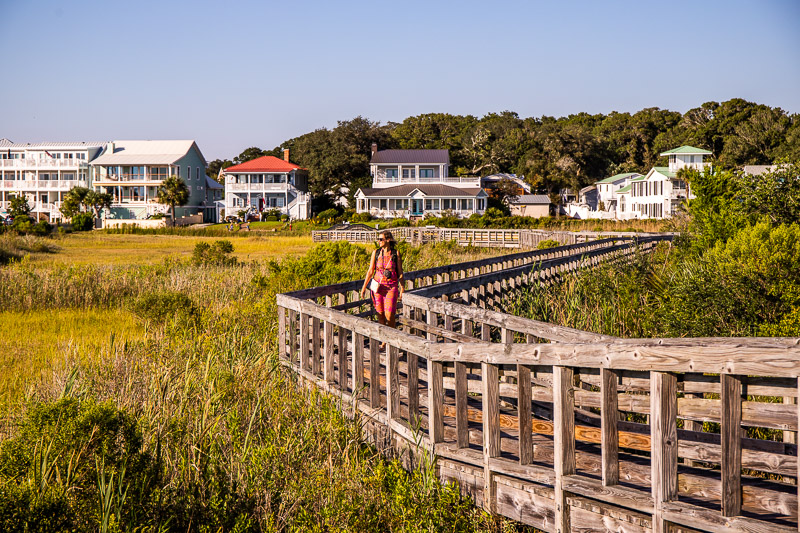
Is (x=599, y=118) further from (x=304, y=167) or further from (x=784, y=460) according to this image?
(x=784, y=460)

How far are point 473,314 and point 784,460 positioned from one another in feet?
13.1

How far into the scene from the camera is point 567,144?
9031cm

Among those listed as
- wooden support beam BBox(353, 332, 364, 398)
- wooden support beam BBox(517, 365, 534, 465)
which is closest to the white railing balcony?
wooden support beam BBox(353, 332, 364, 398)

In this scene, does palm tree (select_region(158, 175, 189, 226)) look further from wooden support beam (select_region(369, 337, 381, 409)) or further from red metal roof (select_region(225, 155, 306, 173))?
wooden support beam (select_region(369, 337, 381, 409))

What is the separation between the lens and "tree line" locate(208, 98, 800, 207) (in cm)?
8038

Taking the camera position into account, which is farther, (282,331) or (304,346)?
(282,331)

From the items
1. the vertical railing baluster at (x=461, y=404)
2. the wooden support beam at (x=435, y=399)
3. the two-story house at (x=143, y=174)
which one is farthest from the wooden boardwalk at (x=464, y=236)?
the vertical railing baluster at (x=461, y=404)

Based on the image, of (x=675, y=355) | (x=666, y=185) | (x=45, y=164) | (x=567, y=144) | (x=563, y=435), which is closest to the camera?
(x=675, y=355)

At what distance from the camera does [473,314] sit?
25.0 feet

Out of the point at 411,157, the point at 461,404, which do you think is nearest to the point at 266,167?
the point at 411,157

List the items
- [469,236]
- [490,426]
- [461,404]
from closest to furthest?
[490,426]
[461,404]
[469,236]

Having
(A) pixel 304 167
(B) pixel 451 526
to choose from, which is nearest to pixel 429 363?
(B) pixel 451 526

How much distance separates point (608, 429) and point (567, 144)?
90.1 m

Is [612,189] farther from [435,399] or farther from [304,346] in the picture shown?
[435,399]
